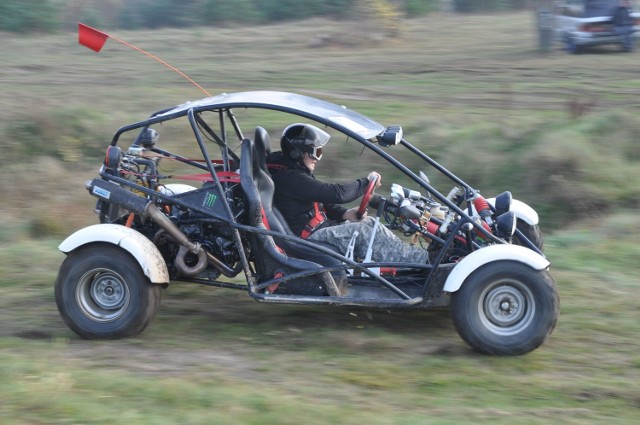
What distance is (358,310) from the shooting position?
7551 mm

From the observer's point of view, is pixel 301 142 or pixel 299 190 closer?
pixel 299 190

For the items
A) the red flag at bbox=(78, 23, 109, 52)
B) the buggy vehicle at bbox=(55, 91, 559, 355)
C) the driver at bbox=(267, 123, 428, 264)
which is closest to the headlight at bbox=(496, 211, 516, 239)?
the buggy vehicle at bbox=(55, 91, 559, 355)

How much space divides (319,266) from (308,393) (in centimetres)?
121

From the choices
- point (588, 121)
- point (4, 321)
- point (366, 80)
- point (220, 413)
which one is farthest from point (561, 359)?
point (366, 80)

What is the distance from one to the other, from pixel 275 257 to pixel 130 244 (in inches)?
40.0

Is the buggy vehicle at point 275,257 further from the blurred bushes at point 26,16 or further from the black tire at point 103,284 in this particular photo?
the blurred bushes at point 26,16

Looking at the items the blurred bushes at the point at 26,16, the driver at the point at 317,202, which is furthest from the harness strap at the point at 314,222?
the blurred bushes at the point at 26,16

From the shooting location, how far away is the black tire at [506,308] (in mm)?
6363

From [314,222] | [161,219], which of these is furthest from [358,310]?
[161,219]

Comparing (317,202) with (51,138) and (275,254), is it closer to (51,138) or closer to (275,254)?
(275,254)

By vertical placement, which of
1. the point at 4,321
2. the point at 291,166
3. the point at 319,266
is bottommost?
Answer: the point at 4,321

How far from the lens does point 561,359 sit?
6410 mm

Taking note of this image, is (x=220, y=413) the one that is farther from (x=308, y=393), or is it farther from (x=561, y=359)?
(x=561, y=359)

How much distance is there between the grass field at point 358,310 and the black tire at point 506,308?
16 centimetres
